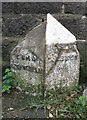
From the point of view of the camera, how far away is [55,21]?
284 cm

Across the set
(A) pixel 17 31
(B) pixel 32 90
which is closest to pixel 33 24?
(A) pixel 17 31

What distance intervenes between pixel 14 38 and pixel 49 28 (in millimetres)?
420

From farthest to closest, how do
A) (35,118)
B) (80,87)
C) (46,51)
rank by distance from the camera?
1. (80,87)
2. (46,51)
3. (35,118)

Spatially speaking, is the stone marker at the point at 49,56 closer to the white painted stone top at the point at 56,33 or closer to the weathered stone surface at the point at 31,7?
the white painted stone top at the point at 56,33

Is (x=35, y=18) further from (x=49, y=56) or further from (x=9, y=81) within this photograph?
(x=9, y=81)

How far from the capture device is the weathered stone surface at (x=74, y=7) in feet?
9.99

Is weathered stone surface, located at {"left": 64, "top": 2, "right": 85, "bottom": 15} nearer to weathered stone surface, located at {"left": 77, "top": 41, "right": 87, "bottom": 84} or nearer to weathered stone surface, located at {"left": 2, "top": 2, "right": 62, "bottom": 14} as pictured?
weathered stone surface, located at {"left": 2, "top": 2, "right": 62, "bottom": 14}

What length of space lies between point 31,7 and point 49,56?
511 millimetres

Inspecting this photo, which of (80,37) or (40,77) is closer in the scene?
(40,77)

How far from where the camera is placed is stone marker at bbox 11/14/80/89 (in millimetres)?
2795

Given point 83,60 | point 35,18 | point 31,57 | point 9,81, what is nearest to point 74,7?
point 35,18

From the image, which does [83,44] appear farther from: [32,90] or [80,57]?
[32,90]

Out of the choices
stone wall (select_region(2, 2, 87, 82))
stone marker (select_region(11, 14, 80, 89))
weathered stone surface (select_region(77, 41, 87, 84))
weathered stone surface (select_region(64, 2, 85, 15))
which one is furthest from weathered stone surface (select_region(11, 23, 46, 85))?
weathered stone surface (select_region(77, 41, 87, 84))

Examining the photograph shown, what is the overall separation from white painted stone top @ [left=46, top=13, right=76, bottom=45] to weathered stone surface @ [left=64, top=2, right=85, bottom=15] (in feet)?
0.87
